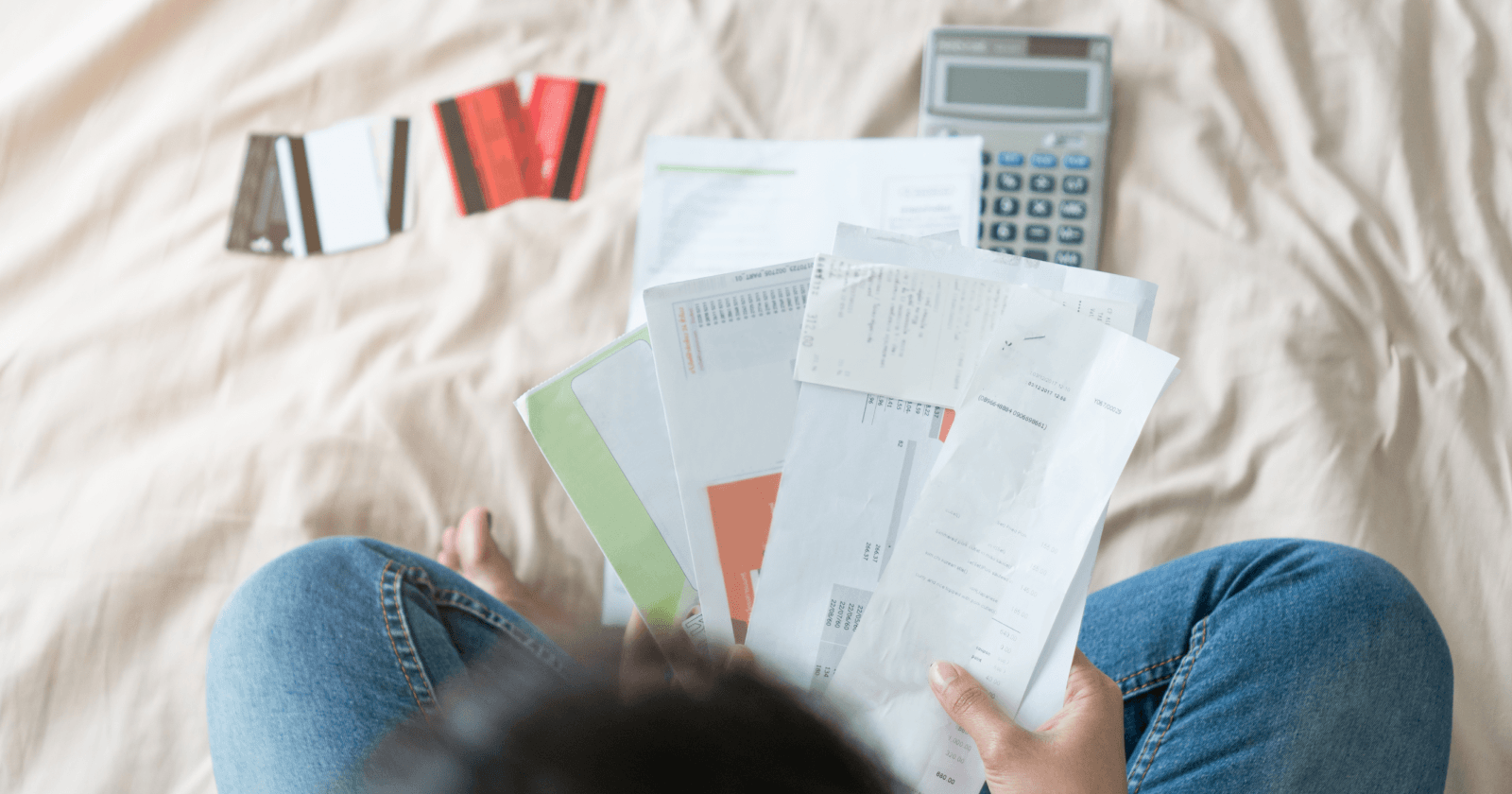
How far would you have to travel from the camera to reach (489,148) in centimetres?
62

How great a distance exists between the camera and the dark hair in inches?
13.6

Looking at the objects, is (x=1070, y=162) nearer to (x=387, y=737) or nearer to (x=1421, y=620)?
(x=1421, y=620)

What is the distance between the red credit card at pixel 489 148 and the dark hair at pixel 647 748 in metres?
0.37

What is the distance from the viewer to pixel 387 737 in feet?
1.45

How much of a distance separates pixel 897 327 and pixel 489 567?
1.09 feet

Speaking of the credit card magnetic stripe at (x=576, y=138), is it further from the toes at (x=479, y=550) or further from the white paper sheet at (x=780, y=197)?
the toes at (x=479, y=550)

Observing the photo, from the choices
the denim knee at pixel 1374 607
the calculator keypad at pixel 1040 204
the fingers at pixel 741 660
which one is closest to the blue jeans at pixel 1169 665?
the denim knee at pixel 1374 607

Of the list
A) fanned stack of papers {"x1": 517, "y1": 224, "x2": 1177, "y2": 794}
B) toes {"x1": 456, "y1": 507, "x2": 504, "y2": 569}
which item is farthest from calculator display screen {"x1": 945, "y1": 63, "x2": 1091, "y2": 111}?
toes {"x1": 456, "y1": 507, "x2": 504, "y2": 569}

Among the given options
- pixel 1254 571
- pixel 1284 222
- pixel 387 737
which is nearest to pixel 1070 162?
pixel 1284 222

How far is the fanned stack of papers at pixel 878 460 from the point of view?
407 millimetres

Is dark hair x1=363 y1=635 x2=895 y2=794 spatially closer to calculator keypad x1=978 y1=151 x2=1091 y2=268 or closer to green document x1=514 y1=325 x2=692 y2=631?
green document x1=514 y1=325 x2=692 y2=631

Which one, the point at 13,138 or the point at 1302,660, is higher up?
the point at 13,138

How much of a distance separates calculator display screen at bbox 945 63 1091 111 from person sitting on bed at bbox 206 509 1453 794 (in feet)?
1.04

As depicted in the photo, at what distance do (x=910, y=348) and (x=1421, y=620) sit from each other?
0.34m
